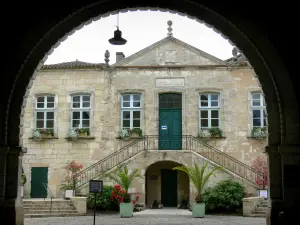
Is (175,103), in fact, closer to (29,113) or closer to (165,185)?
(165,185)

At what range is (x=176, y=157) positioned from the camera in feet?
61.8

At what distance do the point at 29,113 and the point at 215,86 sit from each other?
778 centimetres

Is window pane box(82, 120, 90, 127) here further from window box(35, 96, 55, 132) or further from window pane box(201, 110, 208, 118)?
window pane box(201, 110, 208, 118)

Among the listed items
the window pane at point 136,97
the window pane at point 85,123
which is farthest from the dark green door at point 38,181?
the window pane at point 136,97

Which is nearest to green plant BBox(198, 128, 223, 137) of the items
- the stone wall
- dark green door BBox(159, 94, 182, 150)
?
the stone wall

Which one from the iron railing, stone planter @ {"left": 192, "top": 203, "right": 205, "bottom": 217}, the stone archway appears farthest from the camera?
the iron railing

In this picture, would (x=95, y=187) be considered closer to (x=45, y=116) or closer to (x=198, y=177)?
(x=198, y=177)

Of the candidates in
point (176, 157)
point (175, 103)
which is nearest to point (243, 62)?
point (175, 103)

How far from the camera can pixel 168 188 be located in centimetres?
2023

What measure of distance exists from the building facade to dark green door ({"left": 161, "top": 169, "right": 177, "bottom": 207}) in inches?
1.6

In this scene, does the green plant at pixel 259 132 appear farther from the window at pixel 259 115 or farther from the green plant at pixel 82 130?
the green plant at pixel 82 130

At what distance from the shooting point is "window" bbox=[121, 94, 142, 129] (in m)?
20.6

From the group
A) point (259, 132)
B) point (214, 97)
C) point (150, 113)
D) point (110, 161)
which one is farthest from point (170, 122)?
point (259, 132)

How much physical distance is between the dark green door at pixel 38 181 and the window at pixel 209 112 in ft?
22.0
